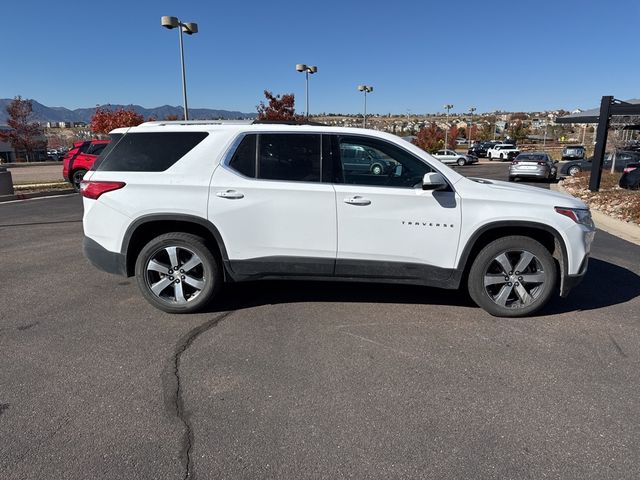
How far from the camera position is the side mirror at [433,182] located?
380 cm

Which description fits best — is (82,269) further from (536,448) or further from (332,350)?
(536,448)

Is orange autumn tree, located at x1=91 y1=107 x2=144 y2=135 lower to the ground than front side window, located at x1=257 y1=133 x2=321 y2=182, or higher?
higher

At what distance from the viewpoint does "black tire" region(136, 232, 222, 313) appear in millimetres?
4176

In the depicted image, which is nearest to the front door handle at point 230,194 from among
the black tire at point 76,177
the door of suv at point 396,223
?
the door of suv at point 396,223

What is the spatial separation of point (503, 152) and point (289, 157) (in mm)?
47398

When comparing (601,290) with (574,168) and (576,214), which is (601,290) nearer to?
(576,214)

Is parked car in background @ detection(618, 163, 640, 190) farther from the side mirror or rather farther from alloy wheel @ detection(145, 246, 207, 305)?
alloy wheel @ detection(145, 246, 207, 305)

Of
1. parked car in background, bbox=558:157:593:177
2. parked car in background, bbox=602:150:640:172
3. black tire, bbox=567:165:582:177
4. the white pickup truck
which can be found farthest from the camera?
the white pickup truck

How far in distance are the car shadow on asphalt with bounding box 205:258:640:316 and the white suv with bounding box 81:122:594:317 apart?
47 cm

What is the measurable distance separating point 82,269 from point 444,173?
4.72 m

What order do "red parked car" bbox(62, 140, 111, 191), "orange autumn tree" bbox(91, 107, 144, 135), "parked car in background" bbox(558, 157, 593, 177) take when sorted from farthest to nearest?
1. "orange autumn tree" bbox(91, 107, 144, 135)
2. "parked car in background" bbox(558, 157, 593, 177)
3. "red parked car" bbox(62, 140, 111, 191)

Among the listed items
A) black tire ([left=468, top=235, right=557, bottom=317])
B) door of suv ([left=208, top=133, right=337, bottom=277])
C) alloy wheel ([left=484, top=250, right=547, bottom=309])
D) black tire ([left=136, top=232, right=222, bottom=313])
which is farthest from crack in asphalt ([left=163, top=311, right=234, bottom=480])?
alloy wheel ([left=484, top=250, right=547, bottom=309])

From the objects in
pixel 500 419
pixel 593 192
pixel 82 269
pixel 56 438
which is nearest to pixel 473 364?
pixel 500 419

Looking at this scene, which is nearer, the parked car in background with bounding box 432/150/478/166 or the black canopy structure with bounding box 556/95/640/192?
the black canopy structure with bounding box 556/95/640/192
